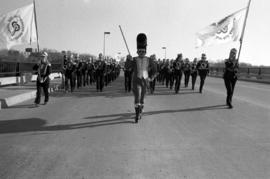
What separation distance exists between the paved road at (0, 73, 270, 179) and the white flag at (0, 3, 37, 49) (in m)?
4.99

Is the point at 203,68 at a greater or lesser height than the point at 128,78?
greater

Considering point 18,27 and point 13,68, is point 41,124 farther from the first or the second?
point 13,68

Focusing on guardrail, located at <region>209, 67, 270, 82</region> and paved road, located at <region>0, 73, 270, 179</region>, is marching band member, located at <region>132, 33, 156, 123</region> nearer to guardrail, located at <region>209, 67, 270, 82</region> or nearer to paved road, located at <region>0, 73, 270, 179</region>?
paved road, located at <region>0, 73, 270, 179</region>

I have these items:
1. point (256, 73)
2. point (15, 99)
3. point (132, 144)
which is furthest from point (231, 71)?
point (256, 73)

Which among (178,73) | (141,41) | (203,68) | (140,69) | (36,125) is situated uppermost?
(141,41)

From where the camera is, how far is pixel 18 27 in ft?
48.2

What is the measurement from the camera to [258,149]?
589 centimetres

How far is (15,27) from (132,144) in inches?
413

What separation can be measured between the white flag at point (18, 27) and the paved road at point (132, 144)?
499 cm

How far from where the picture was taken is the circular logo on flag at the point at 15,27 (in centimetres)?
1421

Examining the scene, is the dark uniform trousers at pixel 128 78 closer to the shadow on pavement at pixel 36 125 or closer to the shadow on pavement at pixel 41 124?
the shadow on pavement at pixel 41 124

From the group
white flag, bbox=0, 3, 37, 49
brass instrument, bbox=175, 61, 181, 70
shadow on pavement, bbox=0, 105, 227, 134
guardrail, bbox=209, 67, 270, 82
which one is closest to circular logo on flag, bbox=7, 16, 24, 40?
white flag, bbox=0, 3, 37, 49

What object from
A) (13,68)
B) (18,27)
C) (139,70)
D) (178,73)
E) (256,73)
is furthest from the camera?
(256,73)

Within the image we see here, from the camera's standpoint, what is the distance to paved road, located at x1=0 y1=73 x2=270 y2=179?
184 inches
